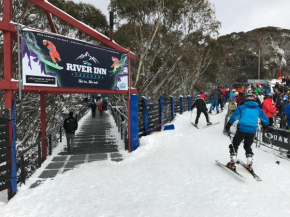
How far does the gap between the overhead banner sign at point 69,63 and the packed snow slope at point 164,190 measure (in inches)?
109

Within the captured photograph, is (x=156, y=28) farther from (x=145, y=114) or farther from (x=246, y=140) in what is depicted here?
(x=246, y=140)

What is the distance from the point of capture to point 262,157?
6848 mm

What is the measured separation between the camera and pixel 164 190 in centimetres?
500

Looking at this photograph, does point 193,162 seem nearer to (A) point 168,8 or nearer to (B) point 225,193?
(B) point 225,193

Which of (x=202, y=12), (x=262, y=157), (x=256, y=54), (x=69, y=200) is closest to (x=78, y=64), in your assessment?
(x=69, y=200)

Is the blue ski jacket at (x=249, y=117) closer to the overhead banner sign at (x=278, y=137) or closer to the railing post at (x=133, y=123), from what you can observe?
the overhead banner sign at (x=278, y=137)

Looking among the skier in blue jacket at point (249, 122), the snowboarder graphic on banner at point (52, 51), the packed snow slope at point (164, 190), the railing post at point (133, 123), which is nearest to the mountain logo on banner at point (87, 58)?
the snowboarder graphic on banner at point (52, 51)

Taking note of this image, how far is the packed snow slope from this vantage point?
4086 millimetres

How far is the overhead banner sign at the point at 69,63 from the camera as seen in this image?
598 centimetres

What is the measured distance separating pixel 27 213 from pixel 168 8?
1802 centimetres

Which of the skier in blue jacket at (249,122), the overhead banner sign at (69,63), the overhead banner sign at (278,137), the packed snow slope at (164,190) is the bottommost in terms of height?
the packed snow slope at (164,190)

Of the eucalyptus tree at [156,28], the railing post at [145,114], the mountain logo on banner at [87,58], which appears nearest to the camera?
the mountain logo on banner at [87,58]

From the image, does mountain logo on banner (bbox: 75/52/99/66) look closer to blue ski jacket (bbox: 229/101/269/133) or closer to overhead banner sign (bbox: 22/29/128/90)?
overhead banner sign (bbox: 22/29/128/90)

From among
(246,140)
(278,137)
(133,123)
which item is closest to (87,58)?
(133,123)
